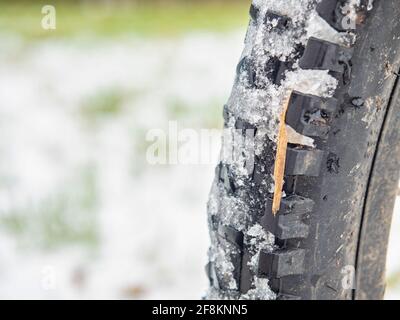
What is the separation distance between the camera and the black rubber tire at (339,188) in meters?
0.76

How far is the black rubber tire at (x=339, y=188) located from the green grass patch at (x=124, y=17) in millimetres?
2726

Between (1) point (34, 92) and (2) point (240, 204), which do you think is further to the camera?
(1) point (34, 92)

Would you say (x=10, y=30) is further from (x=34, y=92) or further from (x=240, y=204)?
(x=240, y=204)

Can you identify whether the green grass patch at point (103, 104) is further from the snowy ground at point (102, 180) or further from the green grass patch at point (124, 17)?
the green grass patch at point (124, 17)

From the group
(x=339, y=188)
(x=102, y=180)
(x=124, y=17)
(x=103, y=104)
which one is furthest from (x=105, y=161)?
(x=124, y=17)

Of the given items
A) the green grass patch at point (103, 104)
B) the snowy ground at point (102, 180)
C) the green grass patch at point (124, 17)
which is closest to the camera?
the snowy ground at point (102, 180)

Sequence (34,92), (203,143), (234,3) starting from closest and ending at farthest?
(203,143) → (34,92) → (234,3)

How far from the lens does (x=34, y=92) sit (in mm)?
2732

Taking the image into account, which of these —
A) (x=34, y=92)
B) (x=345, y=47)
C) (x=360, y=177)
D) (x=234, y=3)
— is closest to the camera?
(x=345, y=47)

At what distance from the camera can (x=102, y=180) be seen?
2029 millimetres

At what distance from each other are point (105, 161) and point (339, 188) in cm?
140

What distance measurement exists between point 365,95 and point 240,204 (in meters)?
0.21

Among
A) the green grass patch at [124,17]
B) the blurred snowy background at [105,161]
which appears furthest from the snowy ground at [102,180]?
the green grass patch at [124,17]
